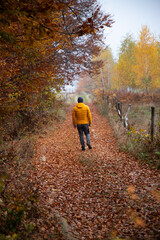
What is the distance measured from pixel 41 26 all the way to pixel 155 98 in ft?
68.5

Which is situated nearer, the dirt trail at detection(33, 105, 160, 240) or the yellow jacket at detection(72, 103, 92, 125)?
the dirt trail at detection(33, 105, 160, 240)

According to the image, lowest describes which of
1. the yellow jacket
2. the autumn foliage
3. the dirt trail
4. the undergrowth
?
the dirt trail

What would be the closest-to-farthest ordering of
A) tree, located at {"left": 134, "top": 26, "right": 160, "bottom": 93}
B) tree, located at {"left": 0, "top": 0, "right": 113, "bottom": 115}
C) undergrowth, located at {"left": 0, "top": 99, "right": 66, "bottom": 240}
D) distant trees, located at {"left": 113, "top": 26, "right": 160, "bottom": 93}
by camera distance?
undergrowth, located at {"left": 0, "top": 99, "right": 66, "bottom": 240}, tree, located at {"left": 0, "top": 0, "right": 113, "bottom": 115}, tree, located at {"left": 134, "top": 26, "right": 160, "bottom": 93}, distant trees, located at {"left": 113, "top": 26, "right": 160, "bottom": 93}

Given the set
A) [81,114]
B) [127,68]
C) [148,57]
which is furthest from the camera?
[127,68]

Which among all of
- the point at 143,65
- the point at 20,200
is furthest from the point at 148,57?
the point at 20,200

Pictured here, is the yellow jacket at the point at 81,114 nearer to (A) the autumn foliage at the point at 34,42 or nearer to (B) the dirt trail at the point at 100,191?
(B) the dirt trail at the point at 100,191

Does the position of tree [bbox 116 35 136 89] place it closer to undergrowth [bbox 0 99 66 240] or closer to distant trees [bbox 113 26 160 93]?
distant trees [bbox 113 26 160 93]

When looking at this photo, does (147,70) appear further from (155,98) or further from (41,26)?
(41,26)

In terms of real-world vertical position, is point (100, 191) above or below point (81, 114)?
below

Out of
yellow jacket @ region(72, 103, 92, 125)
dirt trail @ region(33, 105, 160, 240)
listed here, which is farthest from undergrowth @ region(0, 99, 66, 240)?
yellow jacket @ region(72, 103, 92, 125)

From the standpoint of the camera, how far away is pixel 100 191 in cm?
447

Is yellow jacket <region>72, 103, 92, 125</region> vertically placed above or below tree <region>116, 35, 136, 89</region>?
below

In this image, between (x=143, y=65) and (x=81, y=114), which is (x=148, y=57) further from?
(x=81, y=114)

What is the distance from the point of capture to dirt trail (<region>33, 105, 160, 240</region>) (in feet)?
10.2
